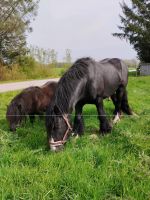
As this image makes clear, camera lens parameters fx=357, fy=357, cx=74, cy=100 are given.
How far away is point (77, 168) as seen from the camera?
16.4ft

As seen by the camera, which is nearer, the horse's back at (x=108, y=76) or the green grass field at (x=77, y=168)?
the green grass field at (x=77, y=168)

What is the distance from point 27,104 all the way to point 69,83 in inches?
Result: 97.6

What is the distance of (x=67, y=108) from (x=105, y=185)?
2.12 m

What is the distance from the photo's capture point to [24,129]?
7.83 meters

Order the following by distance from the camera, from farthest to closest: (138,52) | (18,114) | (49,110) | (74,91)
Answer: (138,52) < (18,114) < (74,91) < (49,110)

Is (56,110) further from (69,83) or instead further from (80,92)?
(80,92)

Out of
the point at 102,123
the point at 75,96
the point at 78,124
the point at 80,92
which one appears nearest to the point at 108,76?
the point at 102,123

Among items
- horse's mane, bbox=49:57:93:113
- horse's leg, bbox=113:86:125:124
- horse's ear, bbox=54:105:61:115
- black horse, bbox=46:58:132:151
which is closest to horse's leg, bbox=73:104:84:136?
black horse, bbox=46:58:132:151

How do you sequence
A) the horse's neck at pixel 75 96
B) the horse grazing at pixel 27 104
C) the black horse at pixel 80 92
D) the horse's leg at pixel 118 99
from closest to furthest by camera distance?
the black horse at pixel 80 92 < the horse's neck at pixel 75 96 < the horse grazing at pixel 27 104 < the horse's leg at pixel 118 99

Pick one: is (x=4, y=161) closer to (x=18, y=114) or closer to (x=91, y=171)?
(x=91, y=171)

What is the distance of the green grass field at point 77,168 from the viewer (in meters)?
4.37

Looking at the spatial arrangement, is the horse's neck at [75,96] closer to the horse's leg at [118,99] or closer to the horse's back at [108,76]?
the horse's back at [108,76]

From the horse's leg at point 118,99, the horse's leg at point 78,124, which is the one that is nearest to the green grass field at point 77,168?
the horse's leg at point 78,124

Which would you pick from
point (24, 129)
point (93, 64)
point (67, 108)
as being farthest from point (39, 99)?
point (67, 108)
